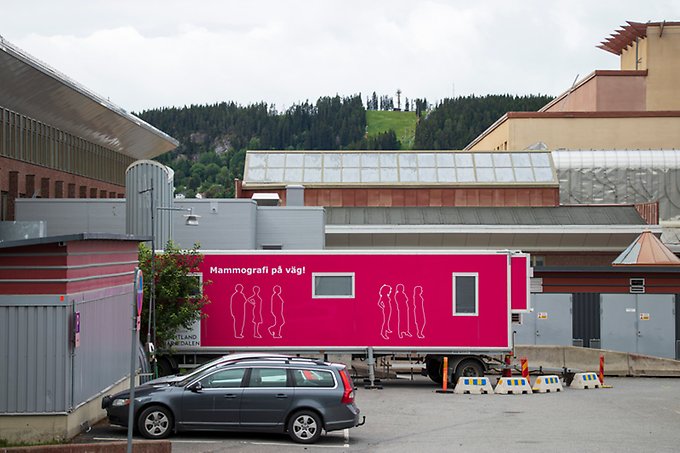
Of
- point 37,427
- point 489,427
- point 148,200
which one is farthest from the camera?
point 148,200

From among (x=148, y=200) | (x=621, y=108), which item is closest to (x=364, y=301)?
(x=148, y=200)

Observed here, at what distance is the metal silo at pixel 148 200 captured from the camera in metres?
32.7

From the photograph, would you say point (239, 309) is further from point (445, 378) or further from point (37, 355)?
point (37, 355)

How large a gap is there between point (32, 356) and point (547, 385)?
15323 millimetres

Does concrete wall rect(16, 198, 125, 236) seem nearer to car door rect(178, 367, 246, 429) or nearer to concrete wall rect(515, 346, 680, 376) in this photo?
concrete wall rect(515, 346, 680, 376)

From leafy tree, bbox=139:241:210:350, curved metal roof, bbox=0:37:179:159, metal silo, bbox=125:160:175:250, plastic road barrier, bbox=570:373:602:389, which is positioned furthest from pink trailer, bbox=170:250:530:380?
curved metal roof, bbox=0:37:179:159

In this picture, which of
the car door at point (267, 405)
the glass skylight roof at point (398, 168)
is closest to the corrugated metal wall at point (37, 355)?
the car door at point (267, 405)

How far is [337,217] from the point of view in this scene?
2069 inches

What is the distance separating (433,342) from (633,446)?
1000 cm

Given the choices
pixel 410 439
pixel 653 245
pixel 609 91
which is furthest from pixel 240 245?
pixel 609 91

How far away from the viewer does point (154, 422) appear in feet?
62.0

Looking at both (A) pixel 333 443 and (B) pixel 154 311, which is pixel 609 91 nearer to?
(B) pixel 154 311

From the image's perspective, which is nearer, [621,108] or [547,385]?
[547,385]

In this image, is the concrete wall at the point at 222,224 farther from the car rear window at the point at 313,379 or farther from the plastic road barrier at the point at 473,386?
the car rear window at the point at 313,379
